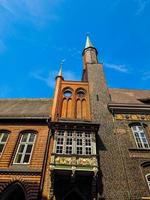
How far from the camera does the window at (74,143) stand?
1384 cm

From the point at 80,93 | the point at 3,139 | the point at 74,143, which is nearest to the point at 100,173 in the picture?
the point at 74,143

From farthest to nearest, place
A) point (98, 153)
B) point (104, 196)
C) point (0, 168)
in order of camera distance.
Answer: point (98, 153)
point (0, 168)
point (104, 196)

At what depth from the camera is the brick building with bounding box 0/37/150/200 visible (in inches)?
496

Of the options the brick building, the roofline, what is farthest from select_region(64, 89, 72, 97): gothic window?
the roofline

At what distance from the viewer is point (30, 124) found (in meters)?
16.6

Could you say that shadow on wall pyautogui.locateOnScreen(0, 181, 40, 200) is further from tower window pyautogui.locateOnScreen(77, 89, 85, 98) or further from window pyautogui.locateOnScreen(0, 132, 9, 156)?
tower window pyautogui.locateOnScreen(77, 89, 85, 98)

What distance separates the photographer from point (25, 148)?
15.0m

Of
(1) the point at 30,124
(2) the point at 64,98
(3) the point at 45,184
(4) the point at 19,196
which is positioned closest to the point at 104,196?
(3) the point at 45,184

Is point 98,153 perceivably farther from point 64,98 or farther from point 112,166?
point 64,98

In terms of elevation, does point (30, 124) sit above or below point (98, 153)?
above

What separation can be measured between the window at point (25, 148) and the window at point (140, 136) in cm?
782

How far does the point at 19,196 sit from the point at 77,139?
17.3ft

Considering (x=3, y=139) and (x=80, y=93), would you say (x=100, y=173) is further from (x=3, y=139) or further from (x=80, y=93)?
(x=80, y=93)

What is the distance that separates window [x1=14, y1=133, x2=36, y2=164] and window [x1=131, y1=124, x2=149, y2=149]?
7.82m
